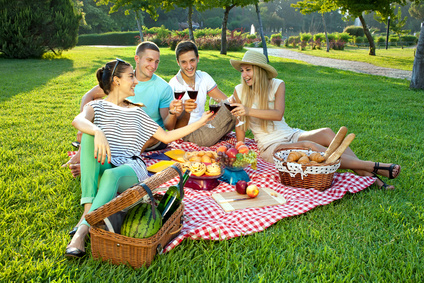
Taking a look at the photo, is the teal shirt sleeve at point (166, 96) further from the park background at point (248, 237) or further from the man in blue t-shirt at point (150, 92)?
the park background at point (248, 237)

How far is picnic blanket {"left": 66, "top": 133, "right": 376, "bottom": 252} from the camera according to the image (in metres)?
2.86

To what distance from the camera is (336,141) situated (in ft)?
12.0

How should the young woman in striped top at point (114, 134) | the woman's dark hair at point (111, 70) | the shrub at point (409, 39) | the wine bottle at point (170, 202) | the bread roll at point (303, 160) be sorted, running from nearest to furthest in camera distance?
1. the wine bottle at point (170, 202)
2. the young woman in striped top at point (114, 134)
3. the woman's dark hair at point (111, 70)
4. the bread roll at point (303, 160)
5. the shrub at point (409, 39)

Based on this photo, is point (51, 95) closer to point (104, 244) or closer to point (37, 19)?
point (104, 244)

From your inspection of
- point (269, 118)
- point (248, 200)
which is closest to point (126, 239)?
point (248, 200)

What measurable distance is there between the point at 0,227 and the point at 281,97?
339 cm

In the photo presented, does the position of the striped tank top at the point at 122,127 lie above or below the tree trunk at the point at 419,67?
below

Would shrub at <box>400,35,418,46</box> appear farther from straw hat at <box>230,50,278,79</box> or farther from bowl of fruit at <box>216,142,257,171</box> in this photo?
bowl of fruit at <box>216,142,257,171</box>

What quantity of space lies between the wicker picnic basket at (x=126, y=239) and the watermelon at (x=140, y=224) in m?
0.06

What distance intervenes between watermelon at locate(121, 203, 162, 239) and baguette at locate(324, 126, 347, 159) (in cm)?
211

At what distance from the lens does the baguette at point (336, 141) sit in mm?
3609

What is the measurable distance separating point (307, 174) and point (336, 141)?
479 millimetres

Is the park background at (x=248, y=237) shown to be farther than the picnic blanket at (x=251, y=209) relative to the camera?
No

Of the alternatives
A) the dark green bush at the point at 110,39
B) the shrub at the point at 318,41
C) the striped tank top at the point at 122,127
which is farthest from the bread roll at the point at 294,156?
the dark green bush at the point at 110,39
